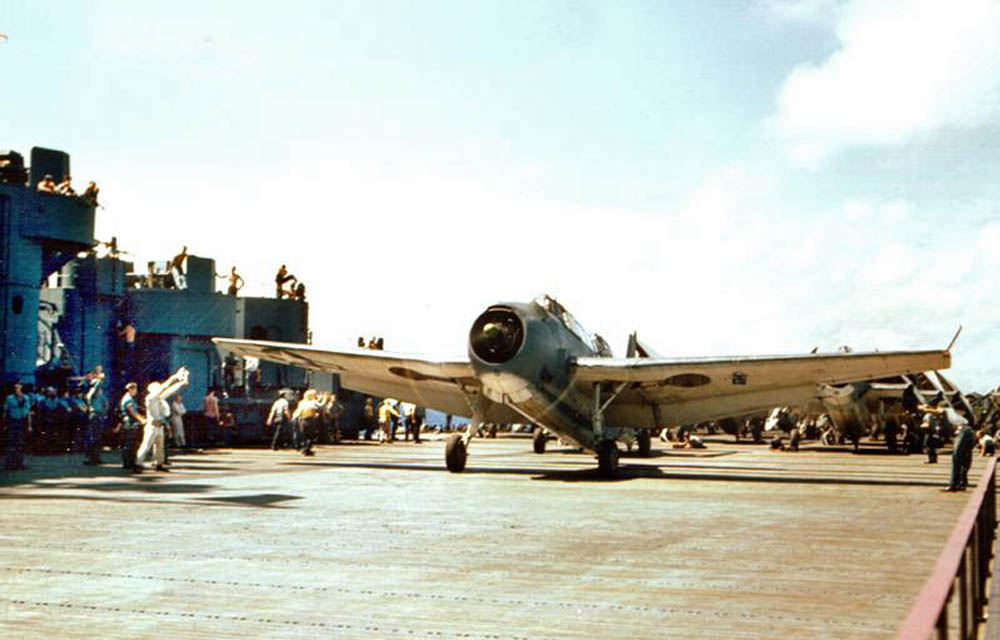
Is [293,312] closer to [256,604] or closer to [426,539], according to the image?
[426,539]

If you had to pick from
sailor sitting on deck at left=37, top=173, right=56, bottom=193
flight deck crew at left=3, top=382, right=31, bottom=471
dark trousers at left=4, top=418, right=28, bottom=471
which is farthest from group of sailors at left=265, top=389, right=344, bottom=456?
sailor sitting on deck at left=37, top=173, right=56, bottom=193

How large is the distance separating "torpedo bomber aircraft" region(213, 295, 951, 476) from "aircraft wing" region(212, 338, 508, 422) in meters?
0.03

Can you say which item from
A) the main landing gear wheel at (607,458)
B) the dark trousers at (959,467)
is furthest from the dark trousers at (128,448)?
the dark trousers at (959,467)

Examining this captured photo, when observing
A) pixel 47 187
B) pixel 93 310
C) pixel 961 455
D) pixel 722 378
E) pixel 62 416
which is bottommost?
pixel 961 455

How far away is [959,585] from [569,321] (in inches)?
615

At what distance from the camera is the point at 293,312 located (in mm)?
36062

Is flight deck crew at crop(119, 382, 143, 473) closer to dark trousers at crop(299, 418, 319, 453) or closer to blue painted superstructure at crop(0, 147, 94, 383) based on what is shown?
blue painted superstructure at crop(0, 147, 94, 383)

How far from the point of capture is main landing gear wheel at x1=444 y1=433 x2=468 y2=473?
2034 cm

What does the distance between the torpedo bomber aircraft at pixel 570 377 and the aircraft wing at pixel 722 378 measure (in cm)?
2

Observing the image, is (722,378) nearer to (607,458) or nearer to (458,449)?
(607,458)

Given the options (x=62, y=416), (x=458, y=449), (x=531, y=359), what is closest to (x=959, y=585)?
(x=531, y=359)

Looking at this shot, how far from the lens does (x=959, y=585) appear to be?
4.88 metres

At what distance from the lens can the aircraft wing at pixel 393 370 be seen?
68.1ft

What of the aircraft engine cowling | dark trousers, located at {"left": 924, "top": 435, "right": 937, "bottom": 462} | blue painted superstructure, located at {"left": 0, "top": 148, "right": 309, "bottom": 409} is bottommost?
dark trousers, located at {"left": 924, "top": 435, "right": 937, "bottom": 462}
